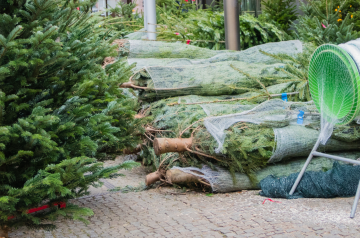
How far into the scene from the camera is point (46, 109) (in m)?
2.72

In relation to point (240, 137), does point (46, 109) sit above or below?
above

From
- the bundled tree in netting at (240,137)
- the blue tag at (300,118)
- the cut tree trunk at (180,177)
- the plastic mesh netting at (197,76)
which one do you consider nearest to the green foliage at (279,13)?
Answer: the plastic mesh netting at (197,76)

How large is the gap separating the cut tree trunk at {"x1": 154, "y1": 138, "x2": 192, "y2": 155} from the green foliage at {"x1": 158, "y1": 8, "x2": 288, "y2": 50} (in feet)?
14.7

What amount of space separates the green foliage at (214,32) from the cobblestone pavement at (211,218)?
5.04 m

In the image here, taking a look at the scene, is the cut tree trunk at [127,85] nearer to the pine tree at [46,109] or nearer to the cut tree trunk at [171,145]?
the cut tree trunk at [171,145]

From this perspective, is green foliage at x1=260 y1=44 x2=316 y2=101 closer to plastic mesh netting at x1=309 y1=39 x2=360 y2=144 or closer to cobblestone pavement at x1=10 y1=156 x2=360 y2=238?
plastic mesh netting at x1=309 y1=39 x2=360 y2=144

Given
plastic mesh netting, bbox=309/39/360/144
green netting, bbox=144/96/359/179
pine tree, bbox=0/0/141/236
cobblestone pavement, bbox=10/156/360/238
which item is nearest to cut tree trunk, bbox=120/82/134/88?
green netting, bbox=144/96/359/179

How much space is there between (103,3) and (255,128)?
1314cm

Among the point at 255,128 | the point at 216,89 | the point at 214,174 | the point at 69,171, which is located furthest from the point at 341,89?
the point at 69,171

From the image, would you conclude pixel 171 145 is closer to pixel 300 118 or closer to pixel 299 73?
pixel 300 118

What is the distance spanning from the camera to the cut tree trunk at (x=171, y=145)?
4320 mm

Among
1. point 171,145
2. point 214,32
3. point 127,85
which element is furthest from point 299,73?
point 214,32

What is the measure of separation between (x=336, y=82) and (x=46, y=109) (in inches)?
110

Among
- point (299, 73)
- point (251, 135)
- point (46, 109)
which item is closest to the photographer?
point (46, 109)
